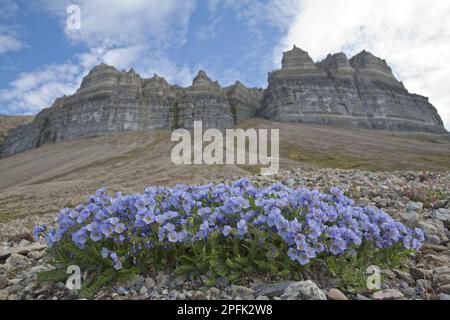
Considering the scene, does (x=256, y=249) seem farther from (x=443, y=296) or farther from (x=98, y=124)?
(x=98, y=124)

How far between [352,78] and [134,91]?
7375cm

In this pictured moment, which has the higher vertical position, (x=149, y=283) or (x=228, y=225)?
(x=228, y=225)

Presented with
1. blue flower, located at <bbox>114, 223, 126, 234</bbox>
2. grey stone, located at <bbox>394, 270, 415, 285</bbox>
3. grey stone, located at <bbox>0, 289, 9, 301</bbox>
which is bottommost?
grey stone, located at <bbox>0, 289, 9, 301</bbox>

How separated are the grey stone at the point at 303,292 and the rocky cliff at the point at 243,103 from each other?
98.2 m

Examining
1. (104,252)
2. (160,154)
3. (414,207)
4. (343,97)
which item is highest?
(343,97)

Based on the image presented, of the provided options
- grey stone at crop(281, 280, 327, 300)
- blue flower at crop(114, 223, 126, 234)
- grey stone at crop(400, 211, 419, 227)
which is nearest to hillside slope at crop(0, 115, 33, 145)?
blue flower at crop(114, 223, 126, 234)

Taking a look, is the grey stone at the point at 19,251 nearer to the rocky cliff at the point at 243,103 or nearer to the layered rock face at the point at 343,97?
the rocky cliff at the point at 243,103

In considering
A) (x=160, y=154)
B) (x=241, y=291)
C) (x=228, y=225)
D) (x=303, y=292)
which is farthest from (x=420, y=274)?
(x=160, y=154)

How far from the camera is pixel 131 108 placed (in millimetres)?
102438

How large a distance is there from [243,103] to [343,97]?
33.1 metres

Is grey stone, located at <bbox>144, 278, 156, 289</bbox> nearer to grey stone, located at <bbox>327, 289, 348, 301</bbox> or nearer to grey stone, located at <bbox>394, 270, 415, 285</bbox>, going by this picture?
grey stone, located at <bbox>327, 289, 348, 301</bbox>

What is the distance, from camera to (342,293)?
362cm

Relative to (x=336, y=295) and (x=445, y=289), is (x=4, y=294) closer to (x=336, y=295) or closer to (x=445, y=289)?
(x=336, y=295)

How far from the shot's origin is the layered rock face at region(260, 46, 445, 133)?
335 feet
